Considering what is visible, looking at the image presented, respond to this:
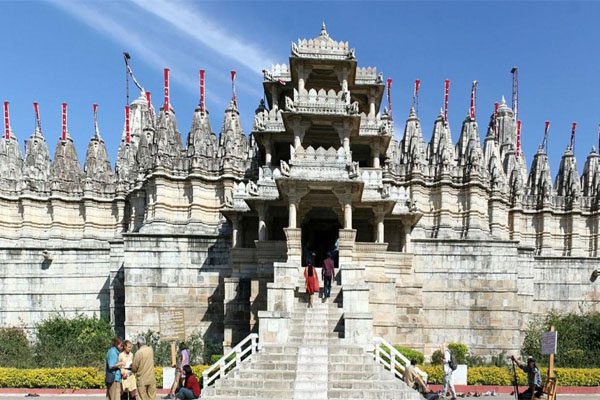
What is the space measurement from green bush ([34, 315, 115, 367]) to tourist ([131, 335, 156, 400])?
422 inches

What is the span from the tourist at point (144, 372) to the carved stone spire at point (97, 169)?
2797 centimetres

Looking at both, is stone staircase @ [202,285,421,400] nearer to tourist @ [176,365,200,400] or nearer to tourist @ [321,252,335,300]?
tourist @ [176,365,200,400]

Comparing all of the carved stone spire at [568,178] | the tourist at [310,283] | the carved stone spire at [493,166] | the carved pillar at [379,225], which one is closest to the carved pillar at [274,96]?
the carved pillar at [379,225]

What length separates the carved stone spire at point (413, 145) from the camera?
32.5m

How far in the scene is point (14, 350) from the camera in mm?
23391

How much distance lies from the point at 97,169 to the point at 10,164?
5911 millimetres

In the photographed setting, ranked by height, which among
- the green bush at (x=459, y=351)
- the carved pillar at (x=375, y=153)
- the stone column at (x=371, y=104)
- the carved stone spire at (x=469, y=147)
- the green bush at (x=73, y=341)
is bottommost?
the green bush at (x=459, y=351)

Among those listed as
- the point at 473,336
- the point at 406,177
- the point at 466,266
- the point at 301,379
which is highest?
the point at 406,177

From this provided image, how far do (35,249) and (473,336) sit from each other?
2417 cm

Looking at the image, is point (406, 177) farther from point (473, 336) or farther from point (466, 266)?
point (473, 336)

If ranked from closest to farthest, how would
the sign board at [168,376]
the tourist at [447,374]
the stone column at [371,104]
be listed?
the tourist at [447,374] < the sign board at [168,376] < the stone column at [371,104]

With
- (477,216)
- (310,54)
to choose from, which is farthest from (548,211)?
(310,54)

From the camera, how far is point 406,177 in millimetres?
32500

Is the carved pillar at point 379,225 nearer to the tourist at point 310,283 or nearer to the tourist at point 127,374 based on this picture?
the tourist at point 310,283
